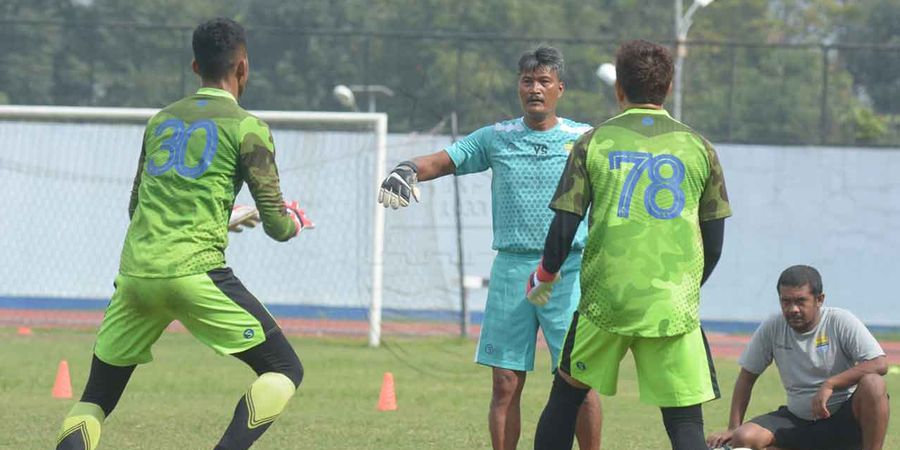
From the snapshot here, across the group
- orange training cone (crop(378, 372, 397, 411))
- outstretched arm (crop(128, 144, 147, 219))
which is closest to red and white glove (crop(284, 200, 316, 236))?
outstretched arm (crop(128, 144, 147, 219))

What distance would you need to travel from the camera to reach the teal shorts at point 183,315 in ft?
18.2

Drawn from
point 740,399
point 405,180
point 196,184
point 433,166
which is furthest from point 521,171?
point 196,184

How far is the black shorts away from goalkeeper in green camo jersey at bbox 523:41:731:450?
2071 millimetres

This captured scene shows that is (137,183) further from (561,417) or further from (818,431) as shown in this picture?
(818,431)

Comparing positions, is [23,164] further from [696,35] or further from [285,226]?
[696,35]

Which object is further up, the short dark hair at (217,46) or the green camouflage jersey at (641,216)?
the short dark hair at (217,46)

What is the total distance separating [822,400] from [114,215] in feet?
54.5

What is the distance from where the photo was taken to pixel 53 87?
2502 cm

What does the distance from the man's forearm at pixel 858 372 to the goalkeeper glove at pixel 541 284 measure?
7.03ft

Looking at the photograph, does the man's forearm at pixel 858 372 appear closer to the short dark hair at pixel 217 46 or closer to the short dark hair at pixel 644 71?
the short dark hair at pixel 644 71

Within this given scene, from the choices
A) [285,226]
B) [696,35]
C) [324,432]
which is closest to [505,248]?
[285,226]

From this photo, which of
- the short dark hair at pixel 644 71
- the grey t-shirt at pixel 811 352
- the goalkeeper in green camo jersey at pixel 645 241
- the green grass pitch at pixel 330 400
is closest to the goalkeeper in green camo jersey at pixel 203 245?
the goalkeeper in green camo jersey at pixel 645 241

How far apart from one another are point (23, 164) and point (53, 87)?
396 centimetres

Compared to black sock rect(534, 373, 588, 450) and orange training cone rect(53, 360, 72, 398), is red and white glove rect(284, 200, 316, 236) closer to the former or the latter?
black sock rect(534, 373, 588, 450)
